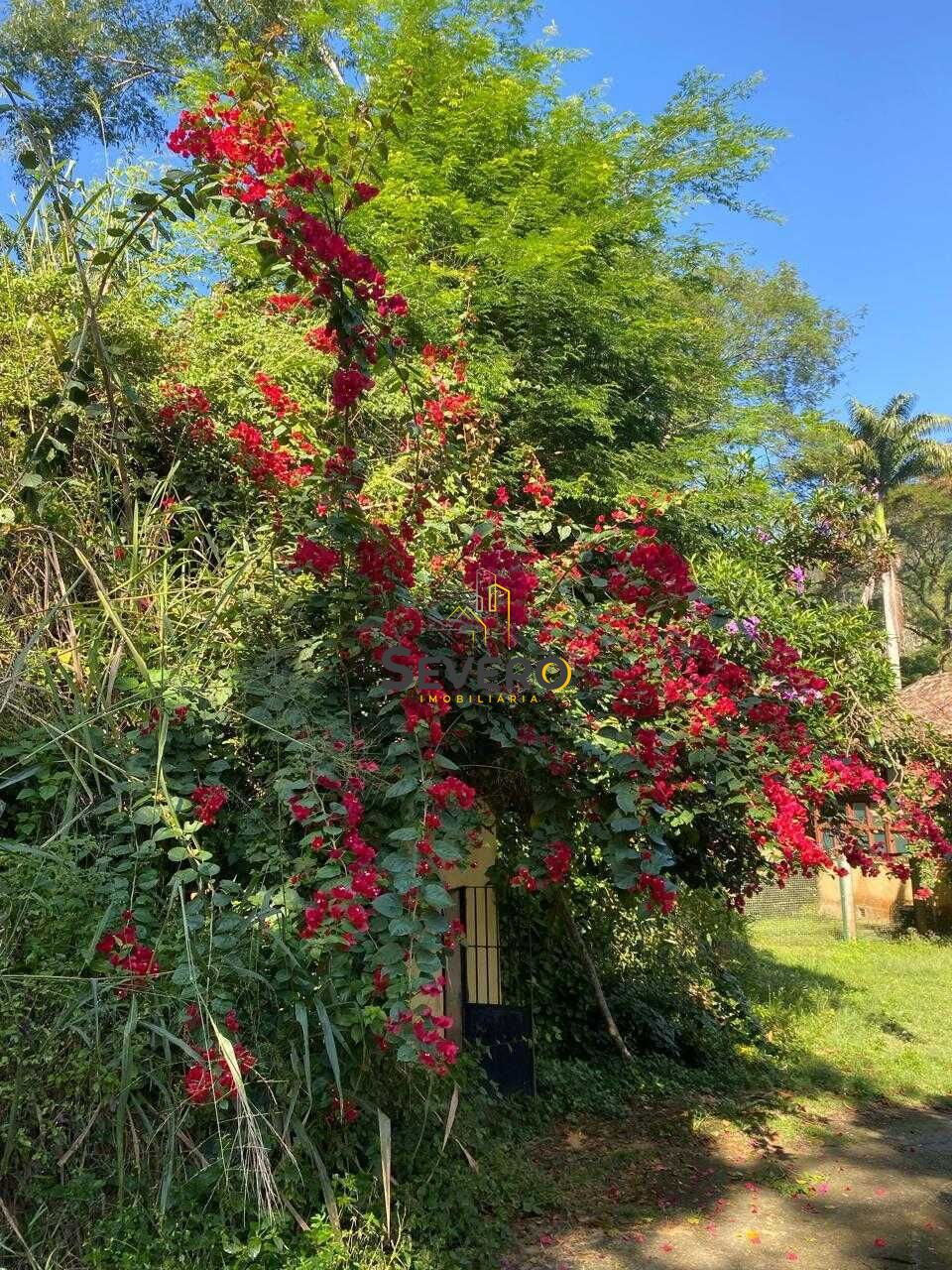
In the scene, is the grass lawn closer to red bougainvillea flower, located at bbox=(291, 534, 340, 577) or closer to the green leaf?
the green leaf

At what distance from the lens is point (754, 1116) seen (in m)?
5.07

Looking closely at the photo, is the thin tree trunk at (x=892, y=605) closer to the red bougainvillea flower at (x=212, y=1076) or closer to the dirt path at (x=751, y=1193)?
the dirt path at (x=751, y=1193)

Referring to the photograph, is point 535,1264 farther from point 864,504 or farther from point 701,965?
point 864,504

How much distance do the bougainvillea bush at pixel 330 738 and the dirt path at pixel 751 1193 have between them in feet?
3.70

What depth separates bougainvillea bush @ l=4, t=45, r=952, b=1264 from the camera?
2.58 metres

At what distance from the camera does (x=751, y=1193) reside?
3.97 metres

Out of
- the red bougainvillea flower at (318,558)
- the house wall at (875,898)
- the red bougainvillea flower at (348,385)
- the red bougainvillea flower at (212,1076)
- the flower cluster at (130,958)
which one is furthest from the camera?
the house wall at (875,898)

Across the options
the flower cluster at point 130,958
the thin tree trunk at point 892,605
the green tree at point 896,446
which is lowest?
the flower cluster at point 130,958

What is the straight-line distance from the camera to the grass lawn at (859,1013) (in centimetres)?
576

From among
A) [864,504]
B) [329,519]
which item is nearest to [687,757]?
[329,519]

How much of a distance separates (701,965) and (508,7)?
8682 millimetres

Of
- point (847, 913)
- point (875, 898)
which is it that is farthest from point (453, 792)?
point (875, 898)

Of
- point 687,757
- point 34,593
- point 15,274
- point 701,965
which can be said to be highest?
point 15,274

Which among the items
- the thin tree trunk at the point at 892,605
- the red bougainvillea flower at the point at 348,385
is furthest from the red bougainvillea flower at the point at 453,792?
the thin tree trunk at the point at 892,605
